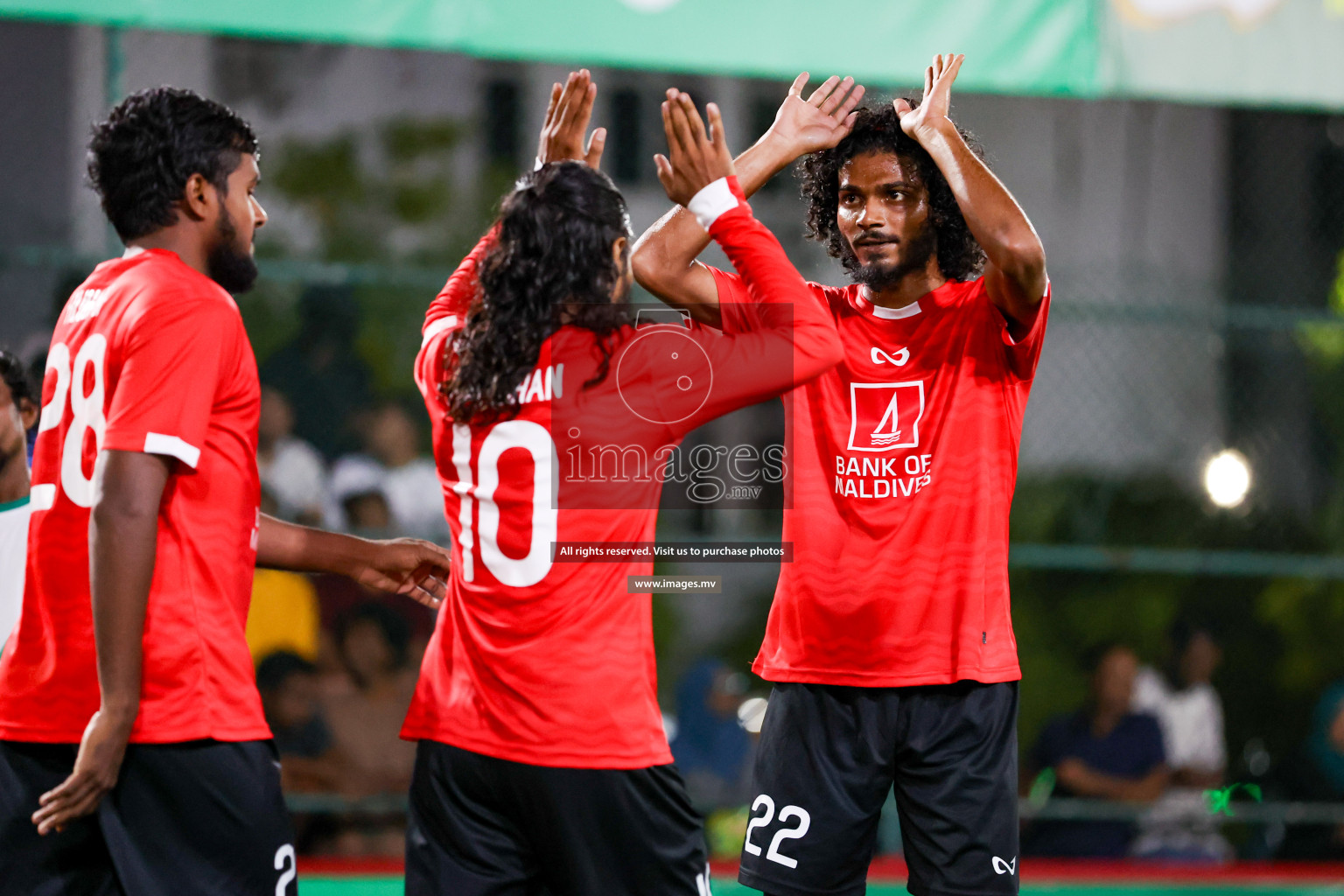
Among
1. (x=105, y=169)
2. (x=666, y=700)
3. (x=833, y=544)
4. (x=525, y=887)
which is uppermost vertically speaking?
(x=105, y=169)

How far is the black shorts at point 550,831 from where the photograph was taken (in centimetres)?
207

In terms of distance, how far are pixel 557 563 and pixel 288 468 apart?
12.6ft

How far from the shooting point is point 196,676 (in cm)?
220

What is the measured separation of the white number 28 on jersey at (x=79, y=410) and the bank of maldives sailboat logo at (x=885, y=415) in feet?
5.24

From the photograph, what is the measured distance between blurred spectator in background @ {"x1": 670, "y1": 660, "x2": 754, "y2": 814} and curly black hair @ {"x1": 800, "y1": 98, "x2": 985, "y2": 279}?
10.6 ft

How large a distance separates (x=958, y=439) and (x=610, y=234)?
3.38 feet

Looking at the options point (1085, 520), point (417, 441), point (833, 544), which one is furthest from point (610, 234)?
point (1085, 520)

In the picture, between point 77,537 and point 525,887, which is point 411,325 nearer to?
point 77,537

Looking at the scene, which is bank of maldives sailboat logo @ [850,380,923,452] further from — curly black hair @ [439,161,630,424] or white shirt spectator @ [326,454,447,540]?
white shirt spectator @ [326,454,447,540]

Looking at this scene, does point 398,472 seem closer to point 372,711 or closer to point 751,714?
point 372,711

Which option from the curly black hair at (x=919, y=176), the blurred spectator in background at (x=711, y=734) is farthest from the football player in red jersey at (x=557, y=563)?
the blurred spectator in background at (x=711, y=734)

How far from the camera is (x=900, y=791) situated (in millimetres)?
2742

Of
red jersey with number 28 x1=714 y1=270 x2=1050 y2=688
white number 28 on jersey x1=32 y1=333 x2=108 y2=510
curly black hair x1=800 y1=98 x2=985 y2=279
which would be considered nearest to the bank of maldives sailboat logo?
→ red jersey with number 28 x1=714 y1=270 x2=1050 y2=688

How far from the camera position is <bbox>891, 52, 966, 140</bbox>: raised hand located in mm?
2799
